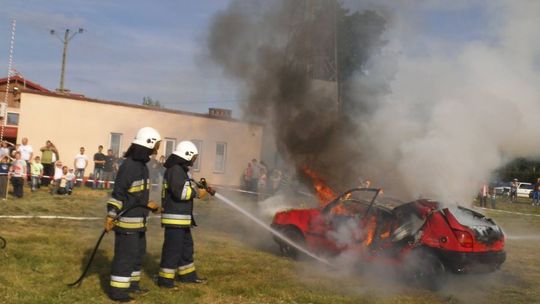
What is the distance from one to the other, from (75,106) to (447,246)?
56.3ft

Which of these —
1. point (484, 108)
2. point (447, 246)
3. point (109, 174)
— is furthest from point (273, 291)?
point (109, 174)

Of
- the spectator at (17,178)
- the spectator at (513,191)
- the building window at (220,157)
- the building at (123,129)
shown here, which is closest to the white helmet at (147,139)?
the spectator at (17,178)

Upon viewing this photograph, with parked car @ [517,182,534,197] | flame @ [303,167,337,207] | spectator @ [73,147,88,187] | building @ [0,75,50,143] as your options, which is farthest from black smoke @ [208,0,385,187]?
parked car @ [517,182,534,197]

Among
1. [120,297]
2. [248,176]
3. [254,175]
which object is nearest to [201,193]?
[120,297]

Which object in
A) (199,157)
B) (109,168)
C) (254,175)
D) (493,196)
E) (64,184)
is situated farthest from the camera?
(493,196)

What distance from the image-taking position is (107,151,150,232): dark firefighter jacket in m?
5.94

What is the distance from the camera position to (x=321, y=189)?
11.4 metres

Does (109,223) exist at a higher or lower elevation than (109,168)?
lower

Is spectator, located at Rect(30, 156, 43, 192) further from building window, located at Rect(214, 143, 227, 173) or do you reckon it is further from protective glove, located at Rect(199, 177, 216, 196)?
protective glove, located at Rect(199, 177, 216, 196)

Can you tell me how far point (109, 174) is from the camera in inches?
776

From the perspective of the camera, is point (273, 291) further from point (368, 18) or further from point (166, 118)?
point (166, 118)

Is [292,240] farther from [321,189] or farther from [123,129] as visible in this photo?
[123,129]

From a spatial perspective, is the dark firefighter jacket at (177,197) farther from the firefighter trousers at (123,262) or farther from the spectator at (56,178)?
the spectator at (56,178)

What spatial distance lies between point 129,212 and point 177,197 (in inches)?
25.6
